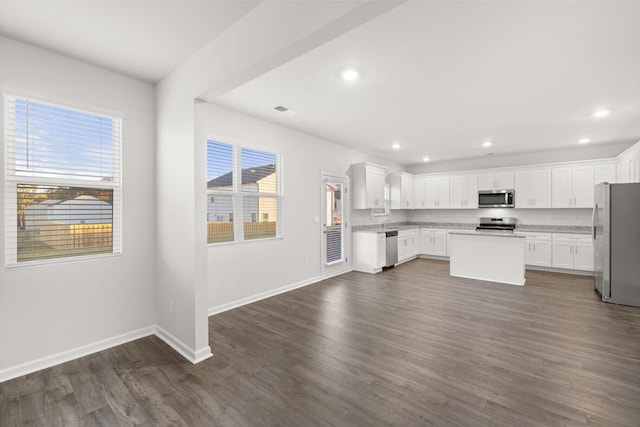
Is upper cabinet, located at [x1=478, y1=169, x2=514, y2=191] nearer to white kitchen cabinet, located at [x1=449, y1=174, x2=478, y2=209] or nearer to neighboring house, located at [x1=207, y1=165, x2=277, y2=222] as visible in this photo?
white kitchen cabinet, located at [x1=449, y1=174, x2=478, y2=209]

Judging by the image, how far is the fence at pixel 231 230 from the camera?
388 cm

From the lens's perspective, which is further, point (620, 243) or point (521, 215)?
point (521, 215)

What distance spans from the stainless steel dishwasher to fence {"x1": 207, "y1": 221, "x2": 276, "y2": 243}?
299 cm

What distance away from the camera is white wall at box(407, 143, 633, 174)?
6164 mm

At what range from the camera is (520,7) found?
1.96 m

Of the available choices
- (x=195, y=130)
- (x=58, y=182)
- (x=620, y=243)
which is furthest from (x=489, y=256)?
(x=58, y=182)

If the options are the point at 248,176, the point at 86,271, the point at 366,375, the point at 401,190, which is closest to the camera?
the point at 366,375

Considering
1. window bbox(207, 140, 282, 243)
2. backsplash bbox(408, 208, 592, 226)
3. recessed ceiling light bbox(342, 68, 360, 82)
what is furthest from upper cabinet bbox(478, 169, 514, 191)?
recessed ceiling light bbox(342, 68, 360, 82)

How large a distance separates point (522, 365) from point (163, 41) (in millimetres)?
4243

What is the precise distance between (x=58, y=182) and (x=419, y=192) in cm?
795

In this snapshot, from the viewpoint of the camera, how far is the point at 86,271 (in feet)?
9.14

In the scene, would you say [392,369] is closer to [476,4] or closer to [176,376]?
[176,376]

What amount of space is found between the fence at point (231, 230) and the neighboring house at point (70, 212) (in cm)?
118

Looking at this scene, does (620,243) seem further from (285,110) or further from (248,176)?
(248,176)
